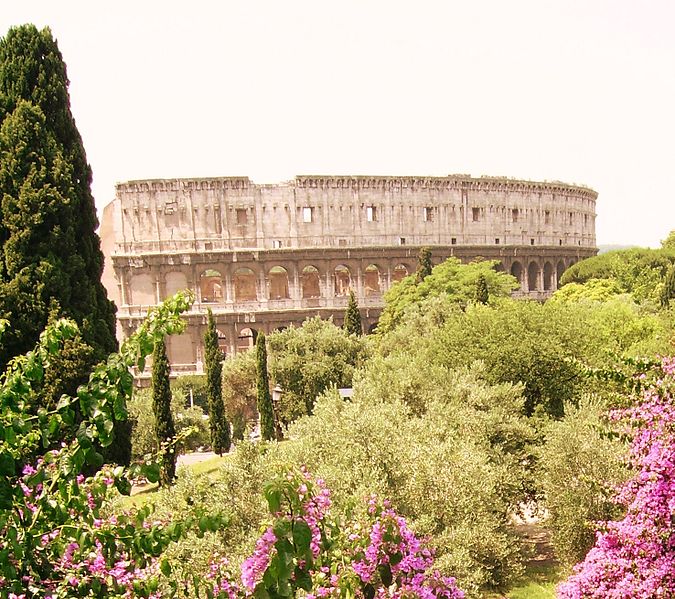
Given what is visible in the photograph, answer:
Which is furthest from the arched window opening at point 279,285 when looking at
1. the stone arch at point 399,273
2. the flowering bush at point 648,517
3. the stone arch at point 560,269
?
the flowering bush at point 648,517

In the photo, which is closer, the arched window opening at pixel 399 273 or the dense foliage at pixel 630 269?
the dense foliage at pixel 630 269

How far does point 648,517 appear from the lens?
6.73m

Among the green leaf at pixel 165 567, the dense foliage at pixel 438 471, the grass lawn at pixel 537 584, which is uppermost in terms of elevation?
the green leaf at pixel 165 567

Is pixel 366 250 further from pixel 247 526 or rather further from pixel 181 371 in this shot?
pixel 247 526

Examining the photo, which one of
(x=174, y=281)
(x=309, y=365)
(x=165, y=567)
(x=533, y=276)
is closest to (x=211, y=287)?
(x=174, y=281)

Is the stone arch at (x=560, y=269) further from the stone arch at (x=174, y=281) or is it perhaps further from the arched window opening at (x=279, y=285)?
the stone arch at (x=174, y=281)

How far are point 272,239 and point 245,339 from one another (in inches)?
311

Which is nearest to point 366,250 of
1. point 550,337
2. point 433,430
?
point 550,337

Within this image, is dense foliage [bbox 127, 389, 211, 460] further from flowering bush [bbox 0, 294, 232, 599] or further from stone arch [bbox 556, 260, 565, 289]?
stone arch [bbox 556, 260, 565, 289]

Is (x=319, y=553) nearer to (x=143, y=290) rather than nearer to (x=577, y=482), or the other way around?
(x=577, y=482)

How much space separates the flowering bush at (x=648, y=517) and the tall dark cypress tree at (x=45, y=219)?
11.1 meters

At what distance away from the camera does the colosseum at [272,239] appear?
43.8 meters

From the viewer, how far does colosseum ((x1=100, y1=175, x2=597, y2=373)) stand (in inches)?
1722

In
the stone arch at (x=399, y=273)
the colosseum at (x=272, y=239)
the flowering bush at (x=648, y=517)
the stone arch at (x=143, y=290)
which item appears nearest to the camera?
the flowering bush at (x=648, y=517)
